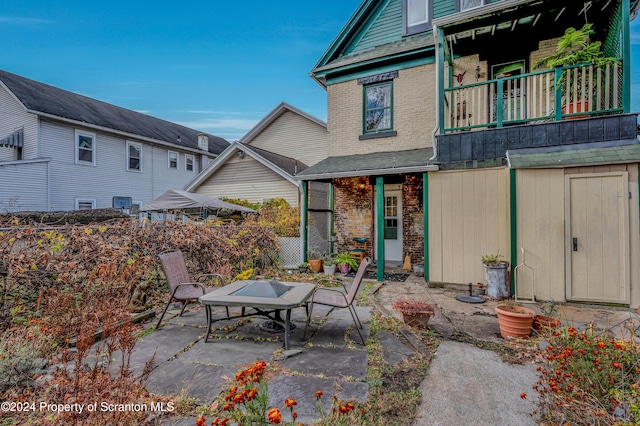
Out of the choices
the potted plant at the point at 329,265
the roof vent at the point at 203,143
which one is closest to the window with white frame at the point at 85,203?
the roof vent at the point at 203,143

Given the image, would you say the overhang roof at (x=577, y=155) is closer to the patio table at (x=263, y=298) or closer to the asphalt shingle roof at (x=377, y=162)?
the asphalt shingle roof at (x=377, y=162)

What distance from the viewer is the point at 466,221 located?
6793 millimetres

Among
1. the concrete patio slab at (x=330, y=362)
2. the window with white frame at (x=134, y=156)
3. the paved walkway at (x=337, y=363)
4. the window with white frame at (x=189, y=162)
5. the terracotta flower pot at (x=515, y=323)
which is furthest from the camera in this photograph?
the window with white frame at (x=189, y=162)

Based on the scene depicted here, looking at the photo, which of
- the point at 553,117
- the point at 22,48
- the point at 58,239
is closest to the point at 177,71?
the point at 22,48

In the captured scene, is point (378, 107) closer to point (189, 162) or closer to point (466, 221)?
point (466, 221)

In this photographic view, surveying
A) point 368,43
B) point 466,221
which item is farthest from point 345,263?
point 368,43

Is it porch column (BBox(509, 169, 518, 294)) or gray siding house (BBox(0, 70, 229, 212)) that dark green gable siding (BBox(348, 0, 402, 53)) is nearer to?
porch column (BBox(509, 169, 518, 294))

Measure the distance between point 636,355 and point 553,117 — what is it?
5714 millimetres

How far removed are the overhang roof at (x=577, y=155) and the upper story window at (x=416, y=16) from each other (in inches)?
207

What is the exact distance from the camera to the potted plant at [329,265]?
29.0 ft

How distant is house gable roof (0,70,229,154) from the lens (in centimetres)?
1357

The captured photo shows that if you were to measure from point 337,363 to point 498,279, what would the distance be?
170 inches

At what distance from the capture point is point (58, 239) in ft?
14.9

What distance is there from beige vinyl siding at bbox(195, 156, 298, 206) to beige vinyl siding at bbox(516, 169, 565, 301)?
786 cm
